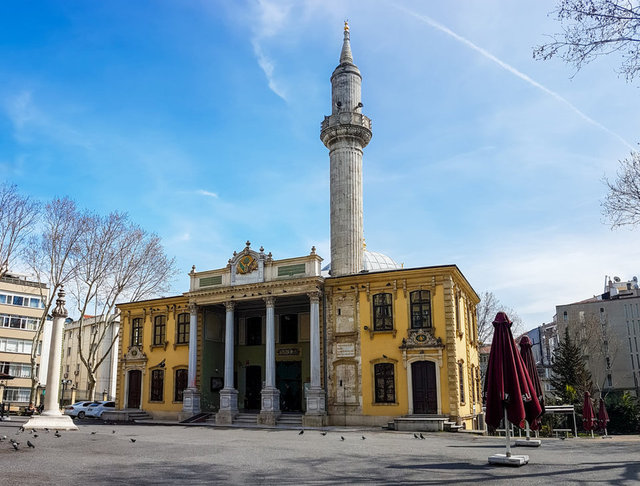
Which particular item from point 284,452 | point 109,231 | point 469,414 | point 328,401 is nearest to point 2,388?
point 109,231

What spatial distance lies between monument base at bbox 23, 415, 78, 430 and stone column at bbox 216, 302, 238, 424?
820 centimetres

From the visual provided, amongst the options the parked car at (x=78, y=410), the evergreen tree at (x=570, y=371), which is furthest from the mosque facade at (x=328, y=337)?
the evergreen tree at (x=570, y=371)

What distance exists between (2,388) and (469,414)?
41.0 m

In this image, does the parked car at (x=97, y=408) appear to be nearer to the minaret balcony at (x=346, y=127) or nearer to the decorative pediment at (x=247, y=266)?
the decorative pediment at (x=247, y=266)

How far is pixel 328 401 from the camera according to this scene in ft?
85.5

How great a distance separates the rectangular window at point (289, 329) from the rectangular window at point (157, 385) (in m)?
7.60

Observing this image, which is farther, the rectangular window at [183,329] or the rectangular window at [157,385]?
the rectangular window at [157,385]

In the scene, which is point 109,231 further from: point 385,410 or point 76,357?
point 76,357

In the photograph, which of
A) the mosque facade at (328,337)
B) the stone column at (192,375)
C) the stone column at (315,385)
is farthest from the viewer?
the stone column at (192,375)

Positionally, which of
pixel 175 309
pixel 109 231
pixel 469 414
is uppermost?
pixel 109 231

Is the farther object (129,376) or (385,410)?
(129,376)

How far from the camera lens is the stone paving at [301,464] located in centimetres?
888

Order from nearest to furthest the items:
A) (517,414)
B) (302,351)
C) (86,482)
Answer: (86,482), (517,414), (302,351)

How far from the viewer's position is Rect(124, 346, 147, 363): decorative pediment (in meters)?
33.2
